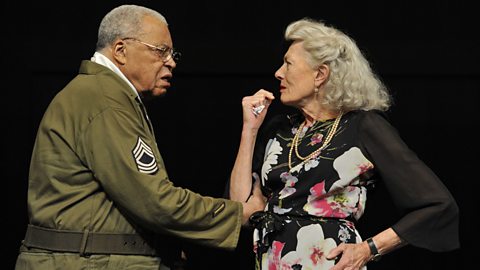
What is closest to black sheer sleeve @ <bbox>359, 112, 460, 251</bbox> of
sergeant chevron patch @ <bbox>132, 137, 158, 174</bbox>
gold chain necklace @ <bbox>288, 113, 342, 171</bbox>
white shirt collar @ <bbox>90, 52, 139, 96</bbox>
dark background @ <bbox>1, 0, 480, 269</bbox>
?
gold chain necklace @ <bbox>288, 113, 342, 171</bbox>

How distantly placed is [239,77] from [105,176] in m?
1.28

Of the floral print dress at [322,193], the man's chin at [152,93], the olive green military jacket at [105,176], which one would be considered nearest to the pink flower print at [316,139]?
the floral print dress at [322,193]

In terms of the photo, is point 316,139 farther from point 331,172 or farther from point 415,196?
point 415,196

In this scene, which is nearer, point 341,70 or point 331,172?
point 331,172

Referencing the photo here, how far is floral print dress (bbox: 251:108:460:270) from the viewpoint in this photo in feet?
9.37

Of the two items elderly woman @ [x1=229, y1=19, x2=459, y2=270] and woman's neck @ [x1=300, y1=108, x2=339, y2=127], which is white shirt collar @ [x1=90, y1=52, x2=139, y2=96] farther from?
woman's neck @ [x1=300, y1=108, x2=339, y2=127]

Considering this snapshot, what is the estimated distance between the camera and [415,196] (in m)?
2.80

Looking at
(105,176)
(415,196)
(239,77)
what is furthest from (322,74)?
(239,77)

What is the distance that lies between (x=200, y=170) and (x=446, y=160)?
39.0 inches

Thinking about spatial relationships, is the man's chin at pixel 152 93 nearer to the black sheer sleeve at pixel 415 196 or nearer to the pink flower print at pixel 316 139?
the pink flower print at pixel 316 139

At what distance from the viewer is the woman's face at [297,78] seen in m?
3.00

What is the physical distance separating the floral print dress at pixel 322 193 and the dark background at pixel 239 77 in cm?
87

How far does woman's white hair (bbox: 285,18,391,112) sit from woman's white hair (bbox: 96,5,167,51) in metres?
0.50

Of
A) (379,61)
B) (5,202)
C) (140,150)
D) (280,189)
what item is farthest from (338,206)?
(5,202)
